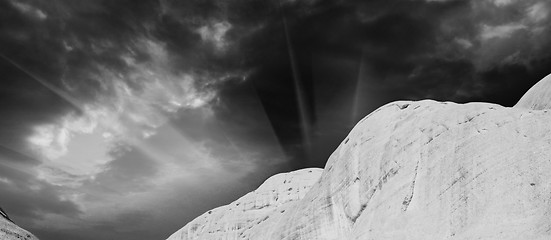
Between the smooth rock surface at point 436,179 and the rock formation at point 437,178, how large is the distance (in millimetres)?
80

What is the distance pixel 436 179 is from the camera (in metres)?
38.0

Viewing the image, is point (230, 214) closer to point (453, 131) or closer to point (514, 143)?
point (453, 131)

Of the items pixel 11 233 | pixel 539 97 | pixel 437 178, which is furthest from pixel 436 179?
pixel 11 233

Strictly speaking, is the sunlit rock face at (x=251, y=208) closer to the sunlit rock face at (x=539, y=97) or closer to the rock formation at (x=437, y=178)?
the rock formation at (x=437, y=178)

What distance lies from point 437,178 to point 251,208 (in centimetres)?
6056

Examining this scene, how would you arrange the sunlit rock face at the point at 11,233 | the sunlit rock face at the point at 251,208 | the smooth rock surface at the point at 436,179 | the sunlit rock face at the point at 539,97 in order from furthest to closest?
the sunlit rock face at the point at 251,208 < the sunlit rock face at the point at 11,233 < the sunlit rock face at the point at 539,97 < the smooth rock surface at the point at 436,179

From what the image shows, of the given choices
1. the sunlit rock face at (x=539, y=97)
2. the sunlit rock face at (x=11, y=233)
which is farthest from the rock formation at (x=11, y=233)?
the sunlit rock face at (x=539, y=97)

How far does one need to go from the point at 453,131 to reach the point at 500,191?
29.5ft

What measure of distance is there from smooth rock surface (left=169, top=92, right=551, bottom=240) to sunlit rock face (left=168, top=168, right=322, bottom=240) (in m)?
33.7

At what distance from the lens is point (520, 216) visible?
29.7m

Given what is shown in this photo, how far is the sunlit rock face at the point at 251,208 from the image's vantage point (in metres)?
89.6

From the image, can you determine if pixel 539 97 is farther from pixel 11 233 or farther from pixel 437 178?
pixel 11 233

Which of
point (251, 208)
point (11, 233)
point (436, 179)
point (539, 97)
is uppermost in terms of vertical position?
point (251, 208)

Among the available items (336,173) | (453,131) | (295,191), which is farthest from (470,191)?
(295,191)
